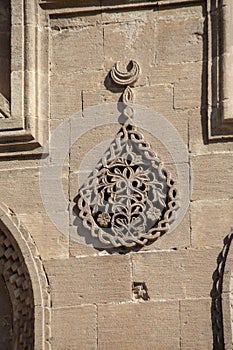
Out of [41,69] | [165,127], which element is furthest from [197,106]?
[41,69]

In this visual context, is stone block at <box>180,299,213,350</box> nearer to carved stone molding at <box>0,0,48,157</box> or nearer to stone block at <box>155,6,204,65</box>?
carved stone molding at <box>0,0,48,157</box>

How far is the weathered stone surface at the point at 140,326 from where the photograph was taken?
1614 cm

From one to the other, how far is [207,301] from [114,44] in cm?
241

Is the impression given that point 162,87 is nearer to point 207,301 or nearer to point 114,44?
point 114,44

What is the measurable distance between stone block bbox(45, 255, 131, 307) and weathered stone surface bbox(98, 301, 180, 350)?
120 millimetres

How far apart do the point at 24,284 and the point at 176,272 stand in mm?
1255

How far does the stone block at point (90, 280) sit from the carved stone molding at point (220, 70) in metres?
1.34

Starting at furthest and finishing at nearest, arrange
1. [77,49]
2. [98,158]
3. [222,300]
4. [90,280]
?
1. [77,49]
2. [98,158]
3. [90,280]
4. [222,300]

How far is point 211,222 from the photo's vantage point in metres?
16.4

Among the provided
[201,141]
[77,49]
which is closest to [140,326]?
[201,141]

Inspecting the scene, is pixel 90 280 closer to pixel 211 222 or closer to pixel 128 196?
pixel 128 196

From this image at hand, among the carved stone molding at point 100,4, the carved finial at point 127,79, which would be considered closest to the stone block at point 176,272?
the carved finial at point 127,79

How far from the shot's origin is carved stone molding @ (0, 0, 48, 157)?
16906mm

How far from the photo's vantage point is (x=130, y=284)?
53.7 ft
